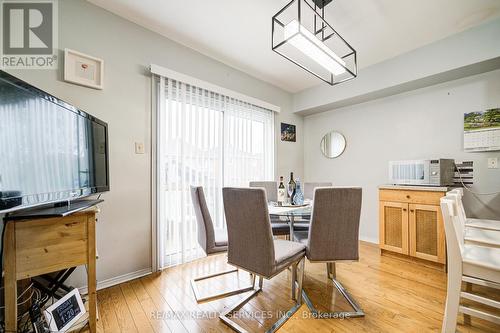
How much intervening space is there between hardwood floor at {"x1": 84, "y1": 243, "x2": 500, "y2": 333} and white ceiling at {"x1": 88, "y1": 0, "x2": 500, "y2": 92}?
102 inches

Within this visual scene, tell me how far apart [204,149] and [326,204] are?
5.51 feet

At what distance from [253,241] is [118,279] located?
1.54 meters

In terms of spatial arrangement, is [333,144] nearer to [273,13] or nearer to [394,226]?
[394,226]

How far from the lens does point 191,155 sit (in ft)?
8.05

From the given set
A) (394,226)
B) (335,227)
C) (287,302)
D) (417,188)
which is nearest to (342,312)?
(287,302)

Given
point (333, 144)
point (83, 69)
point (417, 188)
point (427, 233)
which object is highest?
point (83, 69)

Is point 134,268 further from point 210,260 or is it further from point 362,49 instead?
point 362,49

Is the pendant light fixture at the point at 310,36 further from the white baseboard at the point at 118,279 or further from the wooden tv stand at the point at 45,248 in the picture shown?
the white baseboard at the point at 118,279

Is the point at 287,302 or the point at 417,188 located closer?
the point at 287,302

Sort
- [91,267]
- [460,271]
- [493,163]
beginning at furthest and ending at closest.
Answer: [493,163] < [91,267] < [460,271]

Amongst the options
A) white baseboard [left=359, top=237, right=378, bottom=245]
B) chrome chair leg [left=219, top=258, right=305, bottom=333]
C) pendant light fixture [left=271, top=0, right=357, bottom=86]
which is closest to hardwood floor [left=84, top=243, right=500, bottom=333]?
chrome chair leg [left=219, top=258, right=305, bottom=333]

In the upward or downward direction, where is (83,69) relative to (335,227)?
upward

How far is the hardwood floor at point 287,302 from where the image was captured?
139 centimetres

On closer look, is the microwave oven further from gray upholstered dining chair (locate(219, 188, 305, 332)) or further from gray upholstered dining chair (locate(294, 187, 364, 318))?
gray upholstered dining chair (locate(219, 188, 305, 332))
